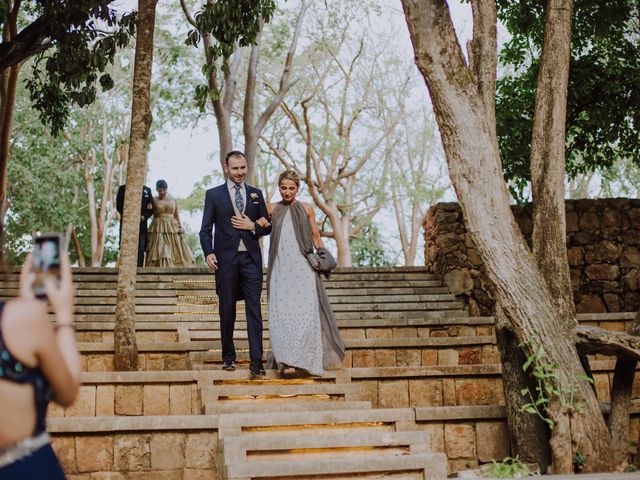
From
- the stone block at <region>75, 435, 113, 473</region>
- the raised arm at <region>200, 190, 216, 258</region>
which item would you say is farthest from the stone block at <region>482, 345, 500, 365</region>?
the stone block at <region>75, 435, 113, 473</region>

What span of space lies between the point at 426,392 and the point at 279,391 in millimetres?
1324

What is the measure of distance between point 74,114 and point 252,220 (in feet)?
71.5

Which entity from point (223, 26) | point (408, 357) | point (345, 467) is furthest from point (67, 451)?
point (223, 26)

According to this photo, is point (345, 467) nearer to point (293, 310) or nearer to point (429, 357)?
point (293, 310)

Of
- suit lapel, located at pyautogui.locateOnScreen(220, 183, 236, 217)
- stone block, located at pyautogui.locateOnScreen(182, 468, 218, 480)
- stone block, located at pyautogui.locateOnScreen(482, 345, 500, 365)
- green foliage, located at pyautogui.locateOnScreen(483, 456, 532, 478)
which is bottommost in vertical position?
green foliage, located at pyautogui.locateOnScreen(483, 456, 532, 478)

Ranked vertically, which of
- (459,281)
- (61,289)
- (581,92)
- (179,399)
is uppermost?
(581,92)

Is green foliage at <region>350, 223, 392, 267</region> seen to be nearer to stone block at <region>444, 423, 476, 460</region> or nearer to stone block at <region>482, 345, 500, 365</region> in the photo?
stone block at <region>482, 345, 500, 365</region>

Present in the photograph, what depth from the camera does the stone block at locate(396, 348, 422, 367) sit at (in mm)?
8594

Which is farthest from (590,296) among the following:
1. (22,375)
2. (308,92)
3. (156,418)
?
(308,92)

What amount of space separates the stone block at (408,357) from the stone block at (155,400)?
2513 millimetres

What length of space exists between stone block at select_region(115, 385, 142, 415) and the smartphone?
517cm

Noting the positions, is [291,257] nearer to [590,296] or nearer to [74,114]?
[590,296]

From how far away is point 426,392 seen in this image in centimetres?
752

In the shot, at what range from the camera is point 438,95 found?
21.7 ft
